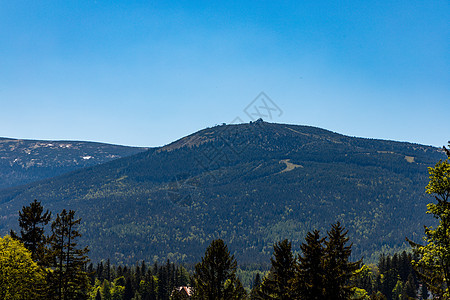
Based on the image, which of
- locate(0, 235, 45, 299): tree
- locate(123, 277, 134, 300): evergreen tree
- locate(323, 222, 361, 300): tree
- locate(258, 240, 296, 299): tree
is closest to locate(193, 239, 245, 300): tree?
locate(258, 240, 296, 299): tree

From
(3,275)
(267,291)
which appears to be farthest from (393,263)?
(3,275)

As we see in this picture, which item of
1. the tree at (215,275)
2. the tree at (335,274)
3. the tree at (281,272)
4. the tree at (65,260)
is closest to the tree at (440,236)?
the tree at (335,274)

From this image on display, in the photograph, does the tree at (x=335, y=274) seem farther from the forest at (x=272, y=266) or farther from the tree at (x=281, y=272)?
the tree at (x=281, y=272)

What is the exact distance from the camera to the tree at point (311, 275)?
31367 millimetres

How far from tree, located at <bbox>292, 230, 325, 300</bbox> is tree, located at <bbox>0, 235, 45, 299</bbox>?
22348mm

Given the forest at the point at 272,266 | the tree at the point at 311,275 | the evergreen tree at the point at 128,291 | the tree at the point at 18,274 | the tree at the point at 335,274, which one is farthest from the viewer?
the evergreen tree at the point at 128,291

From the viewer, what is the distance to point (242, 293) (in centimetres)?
3669

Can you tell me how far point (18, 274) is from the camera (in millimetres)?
40188

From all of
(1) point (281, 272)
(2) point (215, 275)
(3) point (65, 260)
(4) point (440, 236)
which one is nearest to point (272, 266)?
(1) point (281, 272)

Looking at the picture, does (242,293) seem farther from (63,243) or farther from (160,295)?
(160,295)

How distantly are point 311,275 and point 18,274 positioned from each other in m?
24.7

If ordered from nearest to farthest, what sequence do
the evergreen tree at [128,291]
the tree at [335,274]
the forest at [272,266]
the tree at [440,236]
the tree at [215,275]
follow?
the tree at [440,236] → the forest at [272,266] → the tree at [335,274] → the tree at [215,275] → the evergreen tree at [128,291]

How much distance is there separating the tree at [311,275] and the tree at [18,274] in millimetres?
22348

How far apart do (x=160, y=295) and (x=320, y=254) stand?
10132 centimetres
